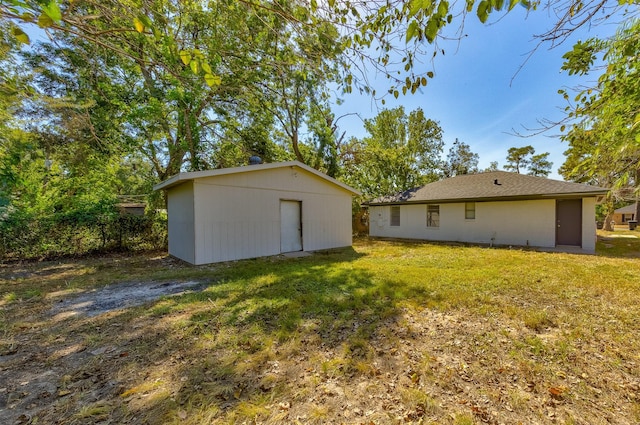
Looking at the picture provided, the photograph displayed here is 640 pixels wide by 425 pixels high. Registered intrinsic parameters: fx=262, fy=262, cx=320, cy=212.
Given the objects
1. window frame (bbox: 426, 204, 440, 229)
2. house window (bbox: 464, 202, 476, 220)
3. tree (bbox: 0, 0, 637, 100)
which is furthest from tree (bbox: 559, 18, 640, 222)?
window frame (bbox: 426, 204, 440, 229)

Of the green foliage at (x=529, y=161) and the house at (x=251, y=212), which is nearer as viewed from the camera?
the house at (x=251, y=212)

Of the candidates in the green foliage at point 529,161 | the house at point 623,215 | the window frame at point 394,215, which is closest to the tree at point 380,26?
the window frame at point 394,215

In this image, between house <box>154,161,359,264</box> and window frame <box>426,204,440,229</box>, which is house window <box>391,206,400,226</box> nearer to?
window frame <box>426,204,440,229</box>

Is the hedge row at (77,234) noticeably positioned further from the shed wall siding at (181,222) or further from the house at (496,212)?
the house at (496,212)

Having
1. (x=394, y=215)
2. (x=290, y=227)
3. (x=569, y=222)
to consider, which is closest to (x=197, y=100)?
(x=290, y=227)

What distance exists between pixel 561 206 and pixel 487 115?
4681 millimetres

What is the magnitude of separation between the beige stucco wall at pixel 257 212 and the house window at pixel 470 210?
640 centimetres

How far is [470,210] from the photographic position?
41.2 feet

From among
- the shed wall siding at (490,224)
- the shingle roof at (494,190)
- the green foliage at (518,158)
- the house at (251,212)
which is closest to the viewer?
the house at (251,212)

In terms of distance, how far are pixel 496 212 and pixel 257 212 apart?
10.5m

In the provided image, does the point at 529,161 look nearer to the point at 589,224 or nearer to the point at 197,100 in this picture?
the point at 589,224

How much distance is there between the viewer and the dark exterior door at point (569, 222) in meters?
9.96

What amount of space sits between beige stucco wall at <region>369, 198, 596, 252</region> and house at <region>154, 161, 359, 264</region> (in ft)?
18.1

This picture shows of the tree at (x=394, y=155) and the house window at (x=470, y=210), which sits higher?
the tree at (x=394, y=155)
